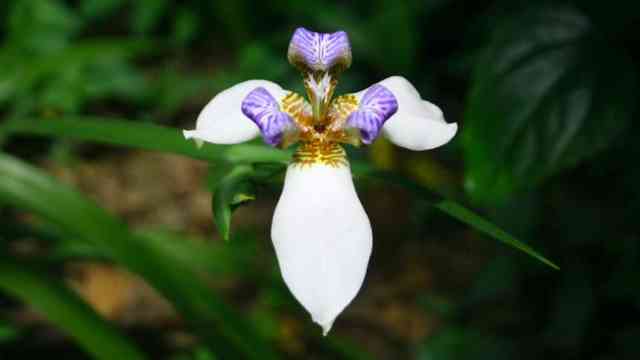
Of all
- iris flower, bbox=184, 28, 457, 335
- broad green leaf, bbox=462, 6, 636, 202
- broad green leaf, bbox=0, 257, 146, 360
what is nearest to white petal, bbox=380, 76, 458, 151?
iris flower, bbox=184, 28, 457, 335

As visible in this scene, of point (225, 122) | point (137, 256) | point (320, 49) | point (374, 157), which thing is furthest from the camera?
point (374, 157)

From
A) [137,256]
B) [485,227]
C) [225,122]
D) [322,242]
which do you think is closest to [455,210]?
[485,227]

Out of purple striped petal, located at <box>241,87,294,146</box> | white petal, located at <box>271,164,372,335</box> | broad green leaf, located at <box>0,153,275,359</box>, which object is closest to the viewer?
white petal, located at <box>271,164,372,335</box>

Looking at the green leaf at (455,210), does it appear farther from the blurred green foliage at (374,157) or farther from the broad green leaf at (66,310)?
the broad green leaf at (66,310)

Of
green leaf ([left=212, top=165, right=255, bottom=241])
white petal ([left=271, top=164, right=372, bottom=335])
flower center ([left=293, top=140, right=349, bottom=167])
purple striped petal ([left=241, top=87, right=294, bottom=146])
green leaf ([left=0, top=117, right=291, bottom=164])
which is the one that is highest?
green leaf ([left=0, top=117, right=291, bottom=164])

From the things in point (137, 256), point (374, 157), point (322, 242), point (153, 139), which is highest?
point (374, 157)

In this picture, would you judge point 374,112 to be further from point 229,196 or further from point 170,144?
point 170,144

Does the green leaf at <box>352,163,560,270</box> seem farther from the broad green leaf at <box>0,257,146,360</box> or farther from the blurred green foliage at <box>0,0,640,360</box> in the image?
the broad green leaf at <box>0,257,146,360</box>

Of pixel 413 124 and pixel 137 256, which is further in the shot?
pixel 137 256
